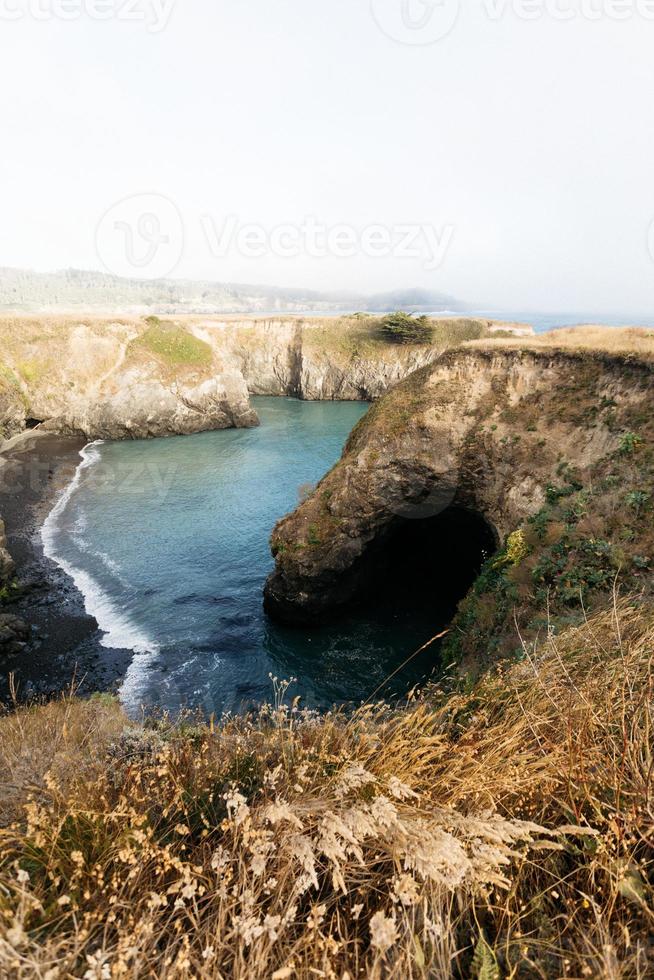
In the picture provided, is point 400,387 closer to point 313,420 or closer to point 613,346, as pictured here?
point 613,346

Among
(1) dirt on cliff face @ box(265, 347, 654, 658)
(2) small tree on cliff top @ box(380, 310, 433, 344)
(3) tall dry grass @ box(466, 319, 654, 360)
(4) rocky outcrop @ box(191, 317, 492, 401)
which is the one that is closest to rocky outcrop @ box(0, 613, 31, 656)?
(1) dirt on cliff face @ box(265, 347, 654, 658)

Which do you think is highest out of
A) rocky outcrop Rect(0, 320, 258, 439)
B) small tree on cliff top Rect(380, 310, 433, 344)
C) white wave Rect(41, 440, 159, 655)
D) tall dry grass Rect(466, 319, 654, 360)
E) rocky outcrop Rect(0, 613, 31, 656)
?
small tree on cliff top Rect(380, 310, 433, 344)

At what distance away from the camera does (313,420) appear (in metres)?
69.4

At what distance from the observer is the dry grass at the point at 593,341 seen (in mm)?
18734

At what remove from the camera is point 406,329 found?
8450cm

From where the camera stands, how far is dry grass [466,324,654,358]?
18734 mm

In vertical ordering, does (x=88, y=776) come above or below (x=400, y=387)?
below

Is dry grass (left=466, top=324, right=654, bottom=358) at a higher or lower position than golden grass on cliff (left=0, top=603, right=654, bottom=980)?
higher

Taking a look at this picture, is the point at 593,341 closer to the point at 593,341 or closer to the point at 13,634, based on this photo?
the point at 593,341

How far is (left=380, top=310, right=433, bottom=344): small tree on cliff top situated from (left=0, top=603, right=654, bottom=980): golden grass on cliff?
87.5 meters

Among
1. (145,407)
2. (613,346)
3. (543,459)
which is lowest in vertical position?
(145,407)

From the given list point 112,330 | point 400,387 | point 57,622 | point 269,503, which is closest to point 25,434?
point 112,330

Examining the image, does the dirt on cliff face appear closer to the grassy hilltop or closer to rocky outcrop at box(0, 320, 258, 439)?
the grassy hilltop

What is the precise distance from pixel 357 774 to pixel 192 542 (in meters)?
27.9
